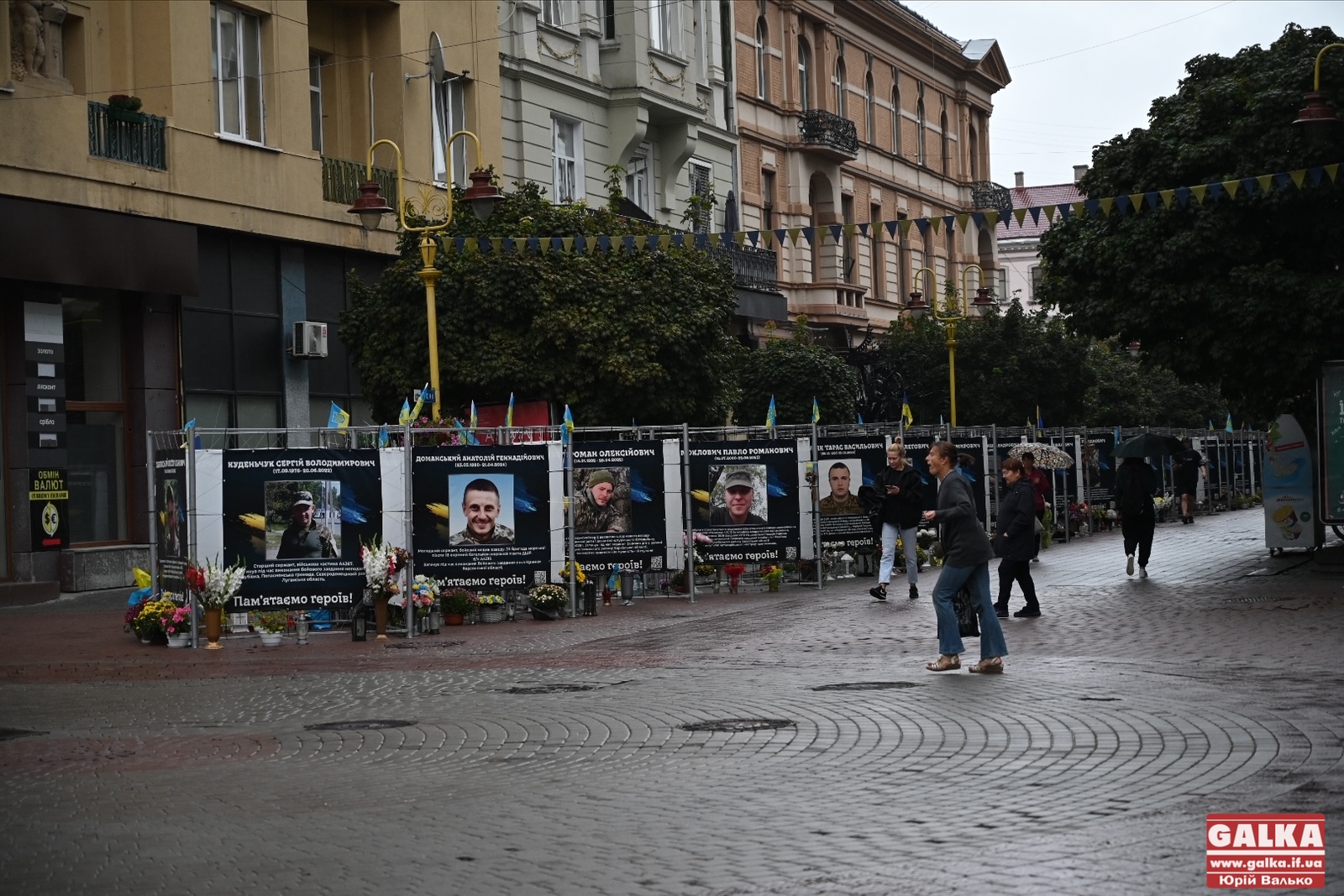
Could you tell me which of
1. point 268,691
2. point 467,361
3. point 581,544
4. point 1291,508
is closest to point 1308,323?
point 1291,508

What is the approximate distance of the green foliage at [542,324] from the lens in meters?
27.7

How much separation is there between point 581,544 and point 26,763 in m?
10.8

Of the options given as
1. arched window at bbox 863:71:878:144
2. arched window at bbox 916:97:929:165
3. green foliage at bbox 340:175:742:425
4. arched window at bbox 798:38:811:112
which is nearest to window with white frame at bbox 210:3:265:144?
green foliage at bbox 340:175:742:425

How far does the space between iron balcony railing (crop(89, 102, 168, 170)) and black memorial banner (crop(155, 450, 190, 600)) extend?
26.2 ft

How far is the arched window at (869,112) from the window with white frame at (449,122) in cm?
2276

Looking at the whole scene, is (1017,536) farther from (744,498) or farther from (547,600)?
(744,498)

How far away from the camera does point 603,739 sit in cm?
1078

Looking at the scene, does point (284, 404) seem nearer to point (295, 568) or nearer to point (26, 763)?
point (295, 568)

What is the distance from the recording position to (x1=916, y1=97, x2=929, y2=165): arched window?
58.6 m

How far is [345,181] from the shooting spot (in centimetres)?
3058

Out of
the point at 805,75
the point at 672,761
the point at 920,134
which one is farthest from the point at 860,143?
the point at 672,761

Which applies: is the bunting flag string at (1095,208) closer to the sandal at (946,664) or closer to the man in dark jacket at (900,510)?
the man in dark jacket at (900,510)

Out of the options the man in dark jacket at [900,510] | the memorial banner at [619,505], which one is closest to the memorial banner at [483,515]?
the memorial banner at [619,505]

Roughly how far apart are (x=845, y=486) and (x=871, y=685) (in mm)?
11606
